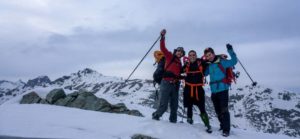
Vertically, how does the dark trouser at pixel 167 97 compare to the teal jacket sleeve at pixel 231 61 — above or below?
below

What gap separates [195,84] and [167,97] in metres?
1.04

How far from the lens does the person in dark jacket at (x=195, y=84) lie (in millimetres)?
12273

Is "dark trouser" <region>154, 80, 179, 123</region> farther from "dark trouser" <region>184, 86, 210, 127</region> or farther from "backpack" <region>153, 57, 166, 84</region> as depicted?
"dark trouser" <region>184, 86, 210, 127</region>

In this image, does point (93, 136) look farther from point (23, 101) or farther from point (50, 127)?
point (23, 101)

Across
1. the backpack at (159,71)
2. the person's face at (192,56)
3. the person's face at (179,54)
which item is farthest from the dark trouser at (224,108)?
the backpack at (159,71)

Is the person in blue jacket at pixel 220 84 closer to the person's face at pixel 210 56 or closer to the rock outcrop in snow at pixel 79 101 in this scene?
the person's face at pixel 210 56

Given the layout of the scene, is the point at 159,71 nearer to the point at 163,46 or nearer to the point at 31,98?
the point at 163,46

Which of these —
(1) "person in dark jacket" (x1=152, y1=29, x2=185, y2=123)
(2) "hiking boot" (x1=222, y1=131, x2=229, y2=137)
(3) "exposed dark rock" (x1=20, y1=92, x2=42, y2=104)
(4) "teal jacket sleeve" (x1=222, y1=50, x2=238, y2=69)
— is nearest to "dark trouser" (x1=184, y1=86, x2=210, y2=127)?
(1) "person in dark jacket" (x1=152, y1=29, x2=185, y2=123)

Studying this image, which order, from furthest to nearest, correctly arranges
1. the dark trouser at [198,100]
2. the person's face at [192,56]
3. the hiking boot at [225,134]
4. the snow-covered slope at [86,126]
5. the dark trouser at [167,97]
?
the dark trouser at [167,97]
the person's face at [192,56]
the dark trouser at [198,100]
the hiking boot at [225,134]
the snow-covered slope at [86,126]

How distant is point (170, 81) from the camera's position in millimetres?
12625

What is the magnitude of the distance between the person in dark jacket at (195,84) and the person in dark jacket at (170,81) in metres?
0.38

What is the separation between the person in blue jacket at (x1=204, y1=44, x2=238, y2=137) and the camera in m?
12.0

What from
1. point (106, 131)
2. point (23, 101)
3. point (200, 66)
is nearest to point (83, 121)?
point (106, 131)

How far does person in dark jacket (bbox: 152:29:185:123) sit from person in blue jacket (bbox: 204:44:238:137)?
102cm
